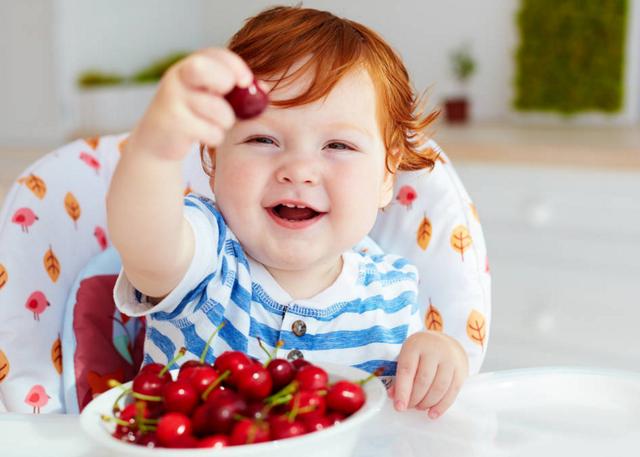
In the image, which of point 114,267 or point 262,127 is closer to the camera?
point 262,127

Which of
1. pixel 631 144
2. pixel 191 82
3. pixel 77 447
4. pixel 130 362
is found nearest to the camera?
pixel 191 82

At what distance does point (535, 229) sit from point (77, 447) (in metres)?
1.92

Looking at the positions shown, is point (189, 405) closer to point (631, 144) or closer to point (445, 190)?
point (445, 190)

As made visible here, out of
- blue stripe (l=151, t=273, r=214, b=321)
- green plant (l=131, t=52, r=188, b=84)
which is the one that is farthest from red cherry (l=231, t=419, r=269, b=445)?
green plant (l=131, t=52, r=188, b=84)

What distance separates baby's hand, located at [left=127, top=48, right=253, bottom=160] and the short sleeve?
0.22 metres

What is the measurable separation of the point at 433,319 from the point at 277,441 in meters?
0.62

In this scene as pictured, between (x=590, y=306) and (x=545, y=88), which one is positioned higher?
(x=545, y=88)

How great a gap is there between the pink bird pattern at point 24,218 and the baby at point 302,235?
0.86 feet

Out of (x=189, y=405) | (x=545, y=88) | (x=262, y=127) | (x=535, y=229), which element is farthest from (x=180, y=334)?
(x=545, y=88)

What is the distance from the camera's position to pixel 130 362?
1.19 meters

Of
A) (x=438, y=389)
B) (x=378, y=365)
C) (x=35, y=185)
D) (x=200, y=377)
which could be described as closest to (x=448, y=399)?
(x=438, y=389)

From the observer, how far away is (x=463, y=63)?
308cm

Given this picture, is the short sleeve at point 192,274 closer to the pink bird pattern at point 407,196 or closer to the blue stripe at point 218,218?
the blue stripe at point 218,218

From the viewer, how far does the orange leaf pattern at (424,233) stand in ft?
4.00
